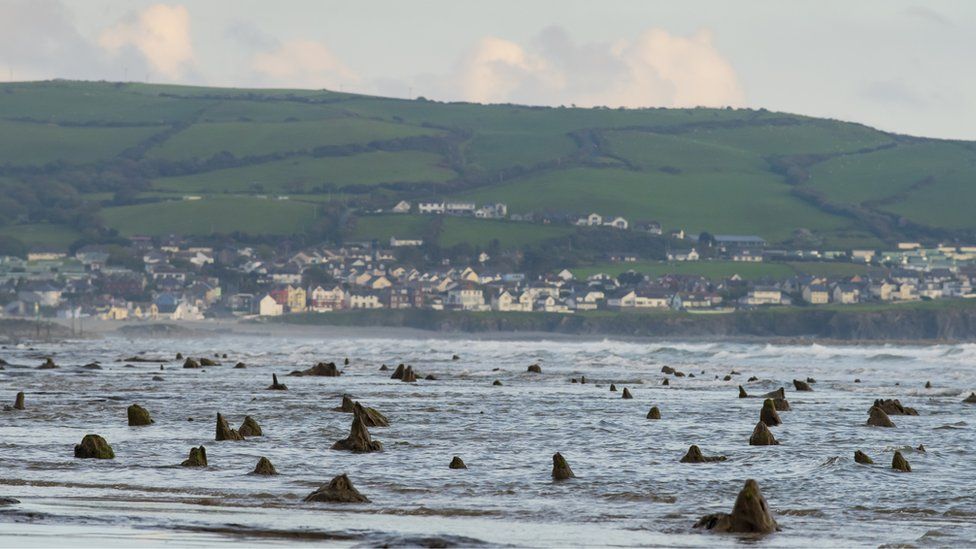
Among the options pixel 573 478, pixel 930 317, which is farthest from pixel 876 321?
pixel 573 478

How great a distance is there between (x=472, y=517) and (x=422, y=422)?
60.8 ft

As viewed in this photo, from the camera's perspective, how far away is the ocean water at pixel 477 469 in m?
22.1

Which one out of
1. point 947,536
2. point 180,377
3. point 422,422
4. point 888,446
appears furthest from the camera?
point 180,377

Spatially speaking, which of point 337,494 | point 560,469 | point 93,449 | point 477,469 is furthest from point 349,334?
point 337,494

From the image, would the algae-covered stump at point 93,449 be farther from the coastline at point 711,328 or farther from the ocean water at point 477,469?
the coastline at point 711,328

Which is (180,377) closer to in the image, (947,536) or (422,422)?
(422,422)

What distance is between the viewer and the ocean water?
72.5 feet

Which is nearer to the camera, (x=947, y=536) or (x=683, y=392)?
(x=947, y=536)

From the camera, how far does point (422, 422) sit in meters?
42.8

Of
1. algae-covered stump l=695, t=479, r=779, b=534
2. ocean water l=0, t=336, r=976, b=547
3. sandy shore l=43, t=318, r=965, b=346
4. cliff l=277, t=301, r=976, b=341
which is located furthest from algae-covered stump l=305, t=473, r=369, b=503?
cliff l=277, t=301, r=976, b=341

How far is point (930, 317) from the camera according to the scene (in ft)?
624

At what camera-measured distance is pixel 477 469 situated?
3094cm

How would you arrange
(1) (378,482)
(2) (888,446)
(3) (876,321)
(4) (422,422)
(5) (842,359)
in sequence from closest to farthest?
(1) (378,482)
(2) (888,446)
(4) (422,422)
(5) (842,359)
(3) (876,321)

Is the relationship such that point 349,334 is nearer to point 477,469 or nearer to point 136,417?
point 136,417
